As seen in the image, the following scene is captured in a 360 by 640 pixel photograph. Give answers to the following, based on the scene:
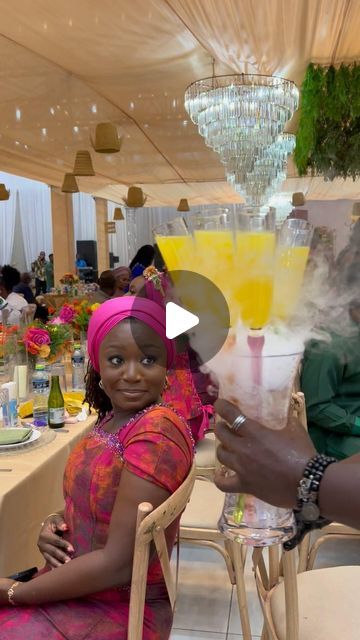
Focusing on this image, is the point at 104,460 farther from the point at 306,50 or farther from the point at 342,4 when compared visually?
the point at 306,50

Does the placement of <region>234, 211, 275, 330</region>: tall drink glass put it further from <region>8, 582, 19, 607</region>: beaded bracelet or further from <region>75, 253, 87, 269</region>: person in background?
<region>75, 253, 87, 269</region>: person in background

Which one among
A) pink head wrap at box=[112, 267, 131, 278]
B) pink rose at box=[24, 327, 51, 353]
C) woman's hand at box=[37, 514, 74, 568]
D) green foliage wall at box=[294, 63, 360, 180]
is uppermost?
green foliage wall at box=[294, 63, 360, 180]

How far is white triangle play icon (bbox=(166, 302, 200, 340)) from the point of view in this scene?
0.73 metres

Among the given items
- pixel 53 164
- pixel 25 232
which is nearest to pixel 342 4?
pixel 53 164

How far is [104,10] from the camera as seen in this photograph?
13.8 ft

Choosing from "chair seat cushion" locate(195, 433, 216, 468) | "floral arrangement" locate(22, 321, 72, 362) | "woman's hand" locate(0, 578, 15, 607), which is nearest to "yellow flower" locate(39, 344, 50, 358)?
"floral arrangement" locate(22, 321, 72, 362)

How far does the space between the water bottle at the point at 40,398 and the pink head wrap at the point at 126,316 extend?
926mm

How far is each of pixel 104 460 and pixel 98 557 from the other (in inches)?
7.7

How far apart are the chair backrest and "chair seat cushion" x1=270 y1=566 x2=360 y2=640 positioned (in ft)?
1.19

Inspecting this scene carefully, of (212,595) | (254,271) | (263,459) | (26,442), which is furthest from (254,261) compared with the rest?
(212,595)

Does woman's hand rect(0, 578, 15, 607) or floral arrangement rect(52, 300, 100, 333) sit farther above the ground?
floral arrangement rect(52, 300, 100, 333)

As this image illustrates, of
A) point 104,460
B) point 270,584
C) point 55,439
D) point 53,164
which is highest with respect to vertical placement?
point 53,164

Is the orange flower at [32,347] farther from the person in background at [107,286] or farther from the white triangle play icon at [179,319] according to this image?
the person in background at [107,286]

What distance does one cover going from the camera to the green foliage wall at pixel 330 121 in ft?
16.7
